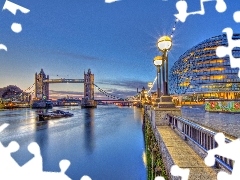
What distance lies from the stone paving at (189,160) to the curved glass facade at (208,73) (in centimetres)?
6572

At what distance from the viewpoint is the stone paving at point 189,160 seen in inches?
144

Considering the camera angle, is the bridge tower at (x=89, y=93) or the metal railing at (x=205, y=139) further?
the bridge tower at (x=89, y=93)

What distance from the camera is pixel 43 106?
161 metres

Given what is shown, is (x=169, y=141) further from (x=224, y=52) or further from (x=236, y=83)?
(x=236, y=83)

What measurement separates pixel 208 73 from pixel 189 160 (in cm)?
7780

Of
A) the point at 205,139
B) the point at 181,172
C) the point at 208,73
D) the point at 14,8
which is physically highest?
the point at 208,73

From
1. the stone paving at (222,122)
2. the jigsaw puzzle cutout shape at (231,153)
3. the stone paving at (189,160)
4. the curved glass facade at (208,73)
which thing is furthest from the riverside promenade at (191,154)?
the curved glass facade at (208,73)

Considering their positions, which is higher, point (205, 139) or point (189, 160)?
point (205, 139)

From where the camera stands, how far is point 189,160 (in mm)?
4539

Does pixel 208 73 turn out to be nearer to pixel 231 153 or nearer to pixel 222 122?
pixel 222 122

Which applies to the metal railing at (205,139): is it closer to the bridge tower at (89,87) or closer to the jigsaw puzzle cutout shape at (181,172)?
the jigsaw puzzle cutout shape at (181,172)

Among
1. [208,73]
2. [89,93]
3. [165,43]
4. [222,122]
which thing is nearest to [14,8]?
[165,43]

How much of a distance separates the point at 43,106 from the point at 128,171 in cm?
14723

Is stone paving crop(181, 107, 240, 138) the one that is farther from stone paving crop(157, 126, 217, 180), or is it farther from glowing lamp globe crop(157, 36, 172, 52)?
glowing lamp globe crop(157, 36, 172, 52)
